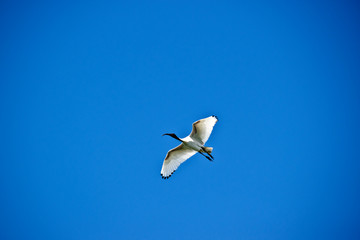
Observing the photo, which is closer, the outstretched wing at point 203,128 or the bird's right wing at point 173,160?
the outstretched wing at point 203,128

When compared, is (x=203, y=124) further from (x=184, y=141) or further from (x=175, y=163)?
(x=175, y=163)

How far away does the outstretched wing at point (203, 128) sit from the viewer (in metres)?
12.4

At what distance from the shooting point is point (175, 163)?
13.9m

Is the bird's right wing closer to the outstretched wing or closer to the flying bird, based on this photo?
the flying bird

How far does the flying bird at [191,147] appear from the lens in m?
12.5

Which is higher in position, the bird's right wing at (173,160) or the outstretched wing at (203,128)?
the outstretched wing at (203,128)

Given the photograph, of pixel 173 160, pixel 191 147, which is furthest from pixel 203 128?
pixel 173 160

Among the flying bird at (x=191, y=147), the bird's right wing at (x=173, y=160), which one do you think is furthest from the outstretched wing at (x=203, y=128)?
the bird's right wing at (x=173, y=160)

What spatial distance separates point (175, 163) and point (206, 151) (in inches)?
71.3

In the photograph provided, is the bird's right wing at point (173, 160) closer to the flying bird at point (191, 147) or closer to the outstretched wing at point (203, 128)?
the flying bird at point (191, 147)

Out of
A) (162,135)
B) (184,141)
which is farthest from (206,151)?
(162,135)

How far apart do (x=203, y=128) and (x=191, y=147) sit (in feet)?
3.60

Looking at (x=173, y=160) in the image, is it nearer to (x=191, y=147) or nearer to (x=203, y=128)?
(x=191, y=147)

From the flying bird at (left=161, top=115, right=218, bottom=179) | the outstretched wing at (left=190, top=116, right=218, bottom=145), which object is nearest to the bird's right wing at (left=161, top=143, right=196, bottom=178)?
the flying bird at (left=161, top=115, right=218, bottom=179)
